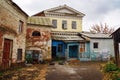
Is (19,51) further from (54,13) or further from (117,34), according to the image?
(54,13)

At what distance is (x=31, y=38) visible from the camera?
19766 millimetres

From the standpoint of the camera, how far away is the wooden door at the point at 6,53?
1202 cm

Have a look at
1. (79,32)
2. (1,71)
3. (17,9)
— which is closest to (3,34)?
(1,71)

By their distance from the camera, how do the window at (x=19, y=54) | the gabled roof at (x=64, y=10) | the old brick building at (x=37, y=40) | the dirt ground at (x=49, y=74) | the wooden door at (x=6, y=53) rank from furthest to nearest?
the gabled roof at (x=64, y=10) < the old brick building at (x=37, y=40) < the window at (x=19, y=54) < the wooden door at (x=6, y=53) < the dirt ground at (x=49, y=74)

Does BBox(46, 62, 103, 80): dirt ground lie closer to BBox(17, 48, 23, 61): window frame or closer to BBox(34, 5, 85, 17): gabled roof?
BBox(17, 48, 23, 61): window frame

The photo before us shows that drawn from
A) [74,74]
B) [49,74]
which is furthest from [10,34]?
[74,74]

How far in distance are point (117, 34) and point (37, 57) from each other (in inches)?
466

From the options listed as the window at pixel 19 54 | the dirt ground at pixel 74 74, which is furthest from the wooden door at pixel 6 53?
the dirt ground at pixel 74 74

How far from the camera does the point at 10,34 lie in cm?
1277

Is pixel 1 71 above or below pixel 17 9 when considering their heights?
below

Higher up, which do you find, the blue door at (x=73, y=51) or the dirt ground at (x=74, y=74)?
the blue door at (x=73, y=51)

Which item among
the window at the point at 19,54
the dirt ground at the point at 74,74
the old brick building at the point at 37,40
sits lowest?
the dirt ground at the point at 74,74

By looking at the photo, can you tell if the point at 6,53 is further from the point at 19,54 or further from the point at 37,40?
the point at 37,40

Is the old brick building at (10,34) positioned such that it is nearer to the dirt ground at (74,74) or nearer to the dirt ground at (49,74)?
the dirt ground at (49,74)
